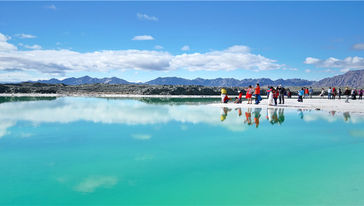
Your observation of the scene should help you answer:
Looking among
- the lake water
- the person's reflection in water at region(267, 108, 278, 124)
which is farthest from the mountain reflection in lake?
the lake water

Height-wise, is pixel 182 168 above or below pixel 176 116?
below

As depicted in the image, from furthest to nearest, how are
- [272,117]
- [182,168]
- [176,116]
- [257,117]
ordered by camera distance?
[176,116]
[272,117]
[257,117]
[182,168]

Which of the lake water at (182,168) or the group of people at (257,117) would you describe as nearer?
the lake water at (182,168)

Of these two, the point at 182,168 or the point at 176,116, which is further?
the point at 176,116

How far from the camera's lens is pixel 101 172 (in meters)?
6.68

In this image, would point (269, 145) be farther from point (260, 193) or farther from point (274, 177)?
point (260, 193)

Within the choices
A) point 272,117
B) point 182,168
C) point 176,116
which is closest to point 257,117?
point 272,117

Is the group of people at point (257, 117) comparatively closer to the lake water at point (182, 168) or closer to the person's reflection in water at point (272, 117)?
the person's reflection in water at point (272, 117)

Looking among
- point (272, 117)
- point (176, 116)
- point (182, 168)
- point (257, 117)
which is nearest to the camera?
point (182, 168)

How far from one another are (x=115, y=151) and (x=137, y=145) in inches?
40.3

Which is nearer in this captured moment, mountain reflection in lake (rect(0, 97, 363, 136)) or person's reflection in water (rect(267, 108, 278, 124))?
mountain reflection in lake (rect(0, 97, 363, 136))

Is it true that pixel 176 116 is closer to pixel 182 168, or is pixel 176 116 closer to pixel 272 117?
pixel 272 117

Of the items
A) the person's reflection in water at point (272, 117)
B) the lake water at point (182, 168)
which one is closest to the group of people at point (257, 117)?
the person's reflection in water at point (272, 117)

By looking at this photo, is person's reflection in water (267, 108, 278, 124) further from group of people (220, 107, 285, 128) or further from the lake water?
the lake water
